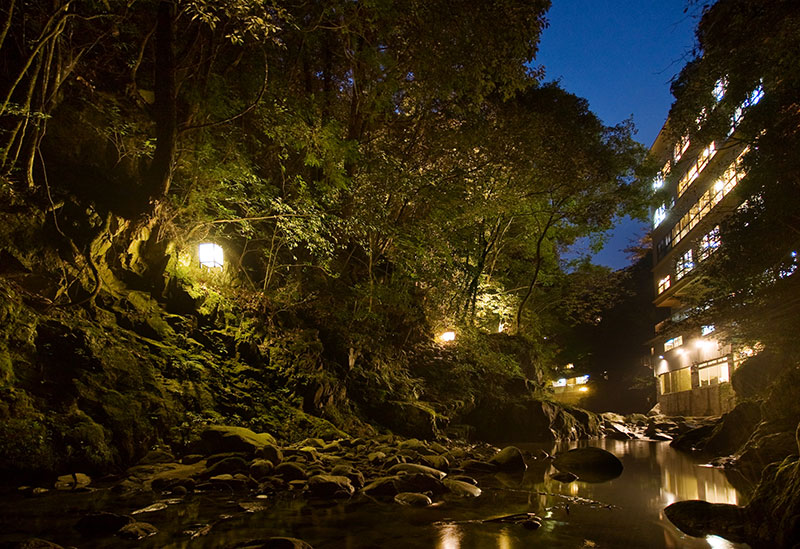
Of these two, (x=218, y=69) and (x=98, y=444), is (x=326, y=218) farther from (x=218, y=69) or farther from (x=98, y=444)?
(x=98, y=444)

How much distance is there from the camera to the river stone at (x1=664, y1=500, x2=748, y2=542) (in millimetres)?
4598

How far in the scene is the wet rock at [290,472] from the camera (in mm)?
6418

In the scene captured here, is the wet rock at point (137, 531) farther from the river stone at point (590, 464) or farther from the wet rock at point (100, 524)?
the river stone at point (590, 464)

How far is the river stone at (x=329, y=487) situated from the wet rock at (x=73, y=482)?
266cm

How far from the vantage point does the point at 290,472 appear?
255 inches

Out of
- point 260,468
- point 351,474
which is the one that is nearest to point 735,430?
point 351,474

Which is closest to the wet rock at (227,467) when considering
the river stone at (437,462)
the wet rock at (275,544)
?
the wet rock at (275,544)

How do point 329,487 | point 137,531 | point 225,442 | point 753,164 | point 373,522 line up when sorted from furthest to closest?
point 753,164 → point 225,442 → point 329,487 → point 373,522 → point 137,531

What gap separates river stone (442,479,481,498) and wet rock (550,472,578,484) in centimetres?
224

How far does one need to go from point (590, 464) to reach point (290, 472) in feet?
19.6

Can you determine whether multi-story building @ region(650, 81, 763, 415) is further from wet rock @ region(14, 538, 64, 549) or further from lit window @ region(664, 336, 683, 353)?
wet rock @ region(14, 538, 64, 549)

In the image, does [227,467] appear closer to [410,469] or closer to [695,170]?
[410,469]

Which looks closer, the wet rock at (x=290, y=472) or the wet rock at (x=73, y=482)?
the wet rock at (x=73, y=482)

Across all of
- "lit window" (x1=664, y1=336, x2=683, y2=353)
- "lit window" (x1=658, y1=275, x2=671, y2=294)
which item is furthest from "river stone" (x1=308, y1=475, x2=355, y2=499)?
"lit window" (x1=658, y1=275, x2=671, y2=294)
